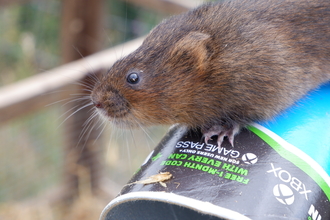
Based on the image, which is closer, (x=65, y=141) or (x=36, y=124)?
(x=65, y=141)

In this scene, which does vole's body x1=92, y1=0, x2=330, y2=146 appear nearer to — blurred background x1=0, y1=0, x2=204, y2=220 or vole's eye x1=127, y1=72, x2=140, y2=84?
vole's eye x1=127, y1=72, x2=140, y2=84

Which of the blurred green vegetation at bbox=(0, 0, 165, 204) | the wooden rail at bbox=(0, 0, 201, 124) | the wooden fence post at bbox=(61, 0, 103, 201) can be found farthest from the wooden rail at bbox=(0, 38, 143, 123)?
the wooden fence post at bbox=(61, 0, 103, 201)

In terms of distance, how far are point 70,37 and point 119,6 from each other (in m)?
2.43

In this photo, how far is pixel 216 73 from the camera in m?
1.83

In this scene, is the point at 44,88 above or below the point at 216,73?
above

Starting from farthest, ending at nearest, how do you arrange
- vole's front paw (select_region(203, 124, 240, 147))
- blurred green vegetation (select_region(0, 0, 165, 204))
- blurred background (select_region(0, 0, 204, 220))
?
blurred green vegetation (select_region(0, 0, 165, 204))
blurred background (select_region(0, 0, 204, 220))
vole's front paw (select_region(203, 124, 240, 147))

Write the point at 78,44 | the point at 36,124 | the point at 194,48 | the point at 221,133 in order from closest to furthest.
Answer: the point at 221,133
the point at 194,48
the point at 78,44
the point at 36,124

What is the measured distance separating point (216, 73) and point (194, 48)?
141 millimetres

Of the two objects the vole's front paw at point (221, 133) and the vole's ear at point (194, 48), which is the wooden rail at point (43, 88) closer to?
the vole's ear at point (194, 48)

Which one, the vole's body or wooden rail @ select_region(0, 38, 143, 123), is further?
wooden rail @ select_region(0, 38, 143, 123)

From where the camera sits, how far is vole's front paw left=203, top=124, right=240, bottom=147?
1525 millimetres

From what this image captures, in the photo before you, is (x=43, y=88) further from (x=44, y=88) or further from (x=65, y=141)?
(x=65, y=141)

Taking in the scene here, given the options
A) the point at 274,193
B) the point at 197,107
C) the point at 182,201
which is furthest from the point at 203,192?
the point at 197,107

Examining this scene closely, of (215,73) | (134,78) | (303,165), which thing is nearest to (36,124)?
(134,78)
